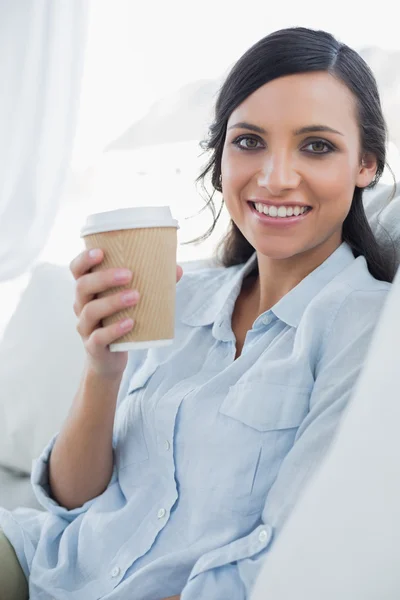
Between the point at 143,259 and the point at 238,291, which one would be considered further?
the point at 238,291

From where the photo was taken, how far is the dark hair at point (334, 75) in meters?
1.05

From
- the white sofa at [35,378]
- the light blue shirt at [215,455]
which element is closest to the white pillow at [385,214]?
the white sofa at [35,378]

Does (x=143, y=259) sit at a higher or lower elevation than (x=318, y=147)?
lower

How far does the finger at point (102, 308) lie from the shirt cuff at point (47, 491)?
34 cm

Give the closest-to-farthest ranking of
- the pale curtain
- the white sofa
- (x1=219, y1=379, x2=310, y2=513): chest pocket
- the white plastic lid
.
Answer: the white plastic lid < (x1=219, y1=379, x2=310, y2=513): chest pocket < the white sofa < the pale curtain

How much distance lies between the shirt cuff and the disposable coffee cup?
380 millimetres

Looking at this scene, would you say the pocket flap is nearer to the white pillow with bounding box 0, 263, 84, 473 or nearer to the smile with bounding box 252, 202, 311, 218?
the smile with bounding box 252, 202, 311, 218

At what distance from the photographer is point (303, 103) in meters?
1.02

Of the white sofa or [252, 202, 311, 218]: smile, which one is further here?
the white sofa

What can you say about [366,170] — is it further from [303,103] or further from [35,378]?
[35,378]

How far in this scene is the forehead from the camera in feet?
3.35

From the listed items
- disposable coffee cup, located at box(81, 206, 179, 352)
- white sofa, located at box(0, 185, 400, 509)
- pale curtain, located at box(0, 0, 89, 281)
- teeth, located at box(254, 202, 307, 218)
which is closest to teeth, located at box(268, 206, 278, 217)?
teeth, located at box(254, 202, 307, 218)

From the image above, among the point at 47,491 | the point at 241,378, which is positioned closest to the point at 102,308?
the point at 241,378

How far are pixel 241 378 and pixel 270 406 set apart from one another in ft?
0.23
